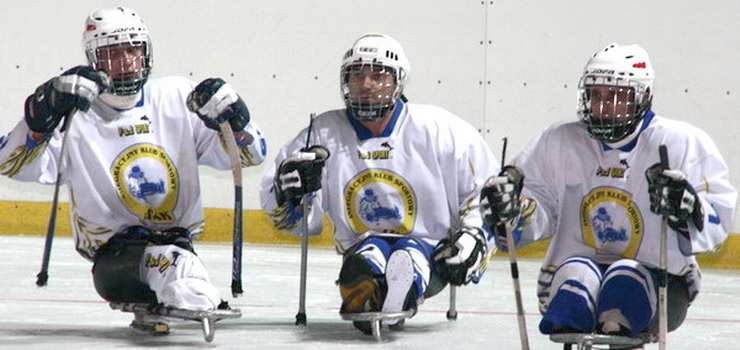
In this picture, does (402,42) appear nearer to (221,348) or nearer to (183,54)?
(183,54)

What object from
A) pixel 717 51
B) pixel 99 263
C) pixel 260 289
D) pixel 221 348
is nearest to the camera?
pixel 221 348

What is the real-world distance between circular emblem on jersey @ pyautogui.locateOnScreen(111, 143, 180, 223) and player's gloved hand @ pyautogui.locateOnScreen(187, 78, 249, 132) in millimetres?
237

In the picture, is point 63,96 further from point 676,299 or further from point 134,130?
point 676,299

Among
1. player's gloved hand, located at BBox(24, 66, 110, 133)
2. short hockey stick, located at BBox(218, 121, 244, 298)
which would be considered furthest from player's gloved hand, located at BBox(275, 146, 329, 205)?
player's gloved hand, located at BBox(24, 66, 110, 133)

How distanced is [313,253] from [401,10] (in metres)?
1.35

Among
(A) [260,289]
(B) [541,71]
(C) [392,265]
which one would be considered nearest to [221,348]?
(C) [392,265]

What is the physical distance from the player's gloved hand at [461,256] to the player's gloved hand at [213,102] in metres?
0.70

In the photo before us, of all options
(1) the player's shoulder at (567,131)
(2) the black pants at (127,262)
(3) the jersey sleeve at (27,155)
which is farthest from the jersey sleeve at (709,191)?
(3) the jersey sleeve at (27,155)

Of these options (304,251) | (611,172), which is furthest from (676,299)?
(304,251)

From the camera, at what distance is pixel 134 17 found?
3.82m

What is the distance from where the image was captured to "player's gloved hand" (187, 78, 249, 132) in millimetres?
3590

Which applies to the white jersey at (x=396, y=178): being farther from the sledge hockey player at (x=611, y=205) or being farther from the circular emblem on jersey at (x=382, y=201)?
the sledge hockey player at (x=611, y=205)

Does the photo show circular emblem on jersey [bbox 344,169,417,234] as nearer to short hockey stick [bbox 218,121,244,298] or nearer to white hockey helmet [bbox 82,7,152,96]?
short hockey stick [bbox 218,121,244,298]

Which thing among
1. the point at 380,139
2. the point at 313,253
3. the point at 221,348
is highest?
the point at 380,139
